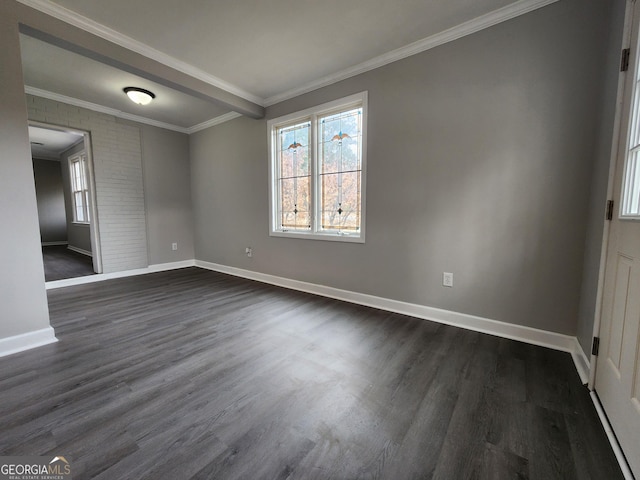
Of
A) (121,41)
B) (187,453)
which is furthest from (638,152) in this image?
(121,41)

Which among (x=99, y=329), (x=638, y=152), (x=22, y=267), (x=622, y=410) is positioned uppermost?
(x=638, y=152)

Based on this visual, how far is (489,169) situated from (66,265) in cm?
705

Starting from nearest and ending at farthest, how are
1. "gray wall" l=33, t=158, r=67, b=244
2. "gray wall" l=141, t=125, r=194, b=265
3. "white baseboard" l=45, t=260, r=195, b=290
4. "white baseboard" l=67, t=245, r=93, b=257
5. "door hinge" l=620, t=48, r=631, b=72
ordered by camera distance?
"door hinge" l=620, t=48, r=631, b=72 → "white baseboard" l=45, t=260, r=195, b=290 → "gray wall" l=141, t=125, r=194, b=265 → "white baseboard" l=67, t=245, r=93, b=257 → "gray wall" l=33, t=158, r=67, b=244

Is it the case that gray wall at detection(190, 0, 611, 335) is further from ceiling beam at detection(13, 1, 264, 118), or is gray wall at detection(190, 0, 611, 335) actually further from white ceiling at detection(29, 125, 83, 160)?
white ceiling at detection(29, 125, 83, 160)

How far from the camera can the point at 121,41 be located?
7.99ft

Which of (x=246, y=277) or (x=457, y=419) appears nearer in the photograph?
(x=457, y=419)

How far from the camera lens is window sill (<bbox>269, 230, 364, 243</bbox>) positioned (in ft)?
10.1

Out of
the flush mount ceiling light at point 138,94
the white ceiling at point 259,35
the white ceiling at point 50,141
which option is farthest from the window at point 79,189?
the flush mount ceiling light at point 138,94

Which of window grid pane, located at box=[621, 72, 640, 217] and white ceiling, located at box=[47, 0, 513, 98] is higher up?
white ceiling, located at box=[47, 0, 513, 98]

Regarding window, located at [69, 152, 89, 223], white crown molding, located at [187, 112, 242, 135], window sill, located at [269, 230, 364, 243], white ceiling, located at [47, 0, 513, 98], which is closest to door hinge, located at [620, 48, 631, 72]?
white ceiling, located at [47, 0, 513, 98]

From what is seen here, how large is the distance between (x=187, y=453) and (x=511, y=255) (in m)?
2.61

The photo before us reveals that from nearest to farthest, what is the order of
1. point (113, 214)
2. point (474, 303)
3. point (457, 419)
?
point (457, 419) < point (474, 303) < point (113, 214)

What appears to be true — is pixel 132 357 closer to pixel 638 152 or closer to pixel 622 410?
pixel 622 410

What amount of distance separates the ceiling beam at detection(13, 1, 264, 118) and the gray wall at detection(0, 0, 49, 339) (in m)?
0.12
